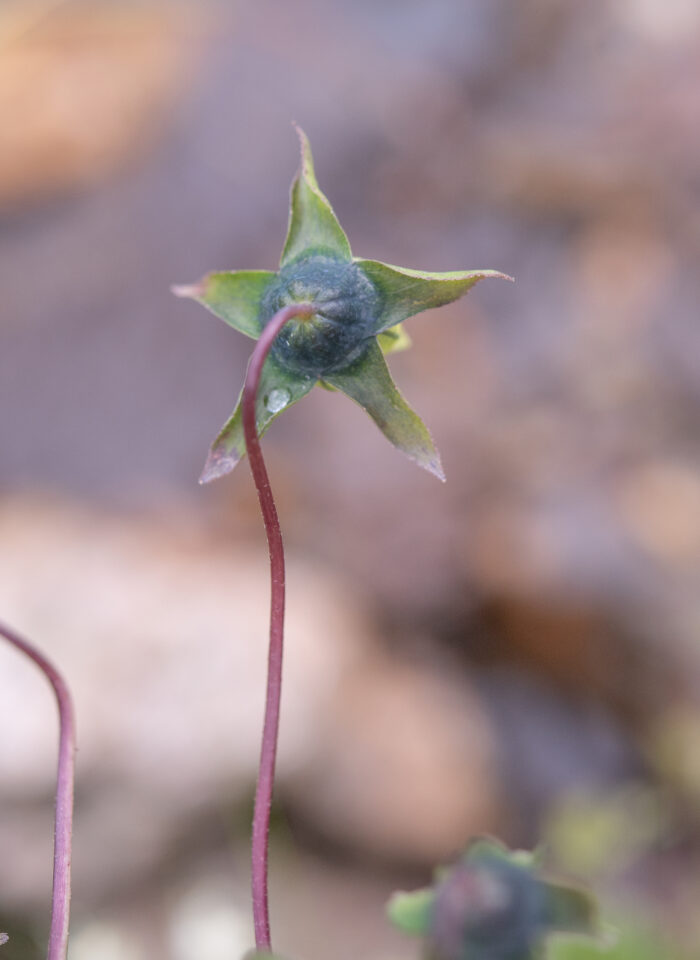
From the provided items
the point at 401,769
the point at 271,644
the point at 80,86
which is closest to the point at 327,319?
the point at 271,644

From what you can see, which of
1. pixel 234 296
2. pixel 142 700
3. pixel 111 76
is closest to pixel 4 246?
pixel 111 76

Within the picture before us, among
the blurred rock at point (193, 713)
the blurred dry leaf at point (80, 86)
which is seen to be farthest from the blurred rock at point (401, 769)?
the blurred dry leaf at point (80, 86)

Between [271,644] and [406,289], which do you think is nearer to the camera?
[271,644]

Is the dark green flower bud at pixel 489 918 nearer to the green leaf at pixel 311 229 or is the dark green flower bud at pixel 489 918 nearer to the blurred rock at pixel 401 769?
the green leaf at pixel 311 229

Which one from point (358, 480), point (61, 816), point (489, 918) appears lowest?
point (489, 918)

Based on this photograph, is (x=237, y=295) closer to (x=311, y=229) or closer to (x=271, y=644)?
(x=311, y=229)

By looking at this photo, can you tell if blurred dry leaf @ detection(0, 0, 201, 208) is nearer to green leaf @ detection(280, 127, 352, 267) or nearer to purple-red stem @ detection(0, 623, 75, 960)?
green leaf @ detection(280, 127, 352, 267)

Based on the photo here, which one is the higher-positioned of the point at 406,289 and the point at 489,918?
the point at 406,289
